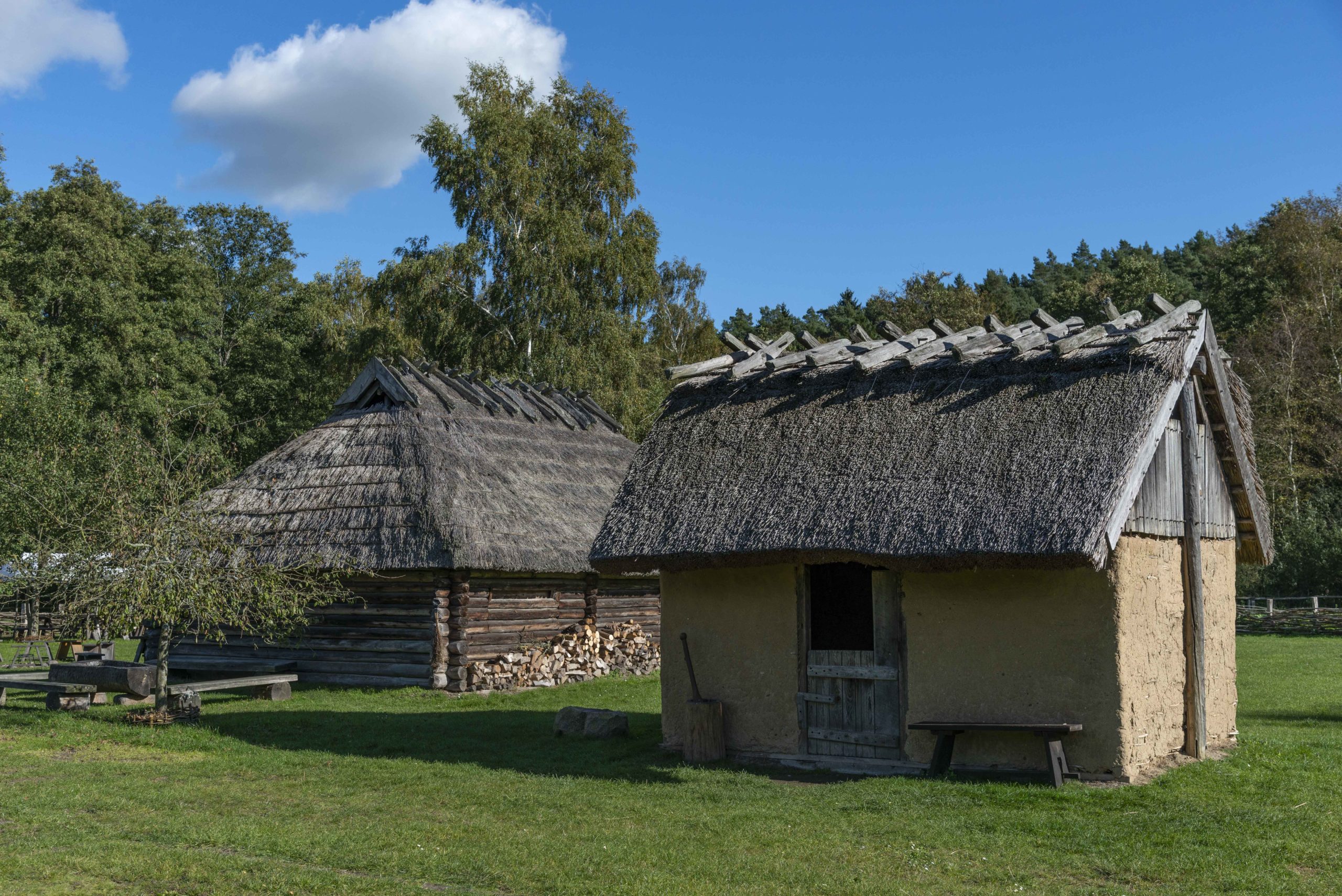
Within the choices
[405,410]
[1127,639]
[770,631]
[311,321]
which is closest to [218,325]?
[311,321]

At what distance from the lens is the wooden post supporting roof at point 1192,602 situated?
1095 cm

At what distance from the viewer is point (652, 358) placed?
1342 inches

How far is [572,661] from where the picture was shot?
19578mm

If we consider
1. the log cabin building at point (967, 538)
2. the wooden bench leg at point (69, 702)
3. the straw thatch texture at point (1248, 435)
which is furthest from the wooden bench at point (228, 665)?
the straw thatch texture at point (1248, 435)

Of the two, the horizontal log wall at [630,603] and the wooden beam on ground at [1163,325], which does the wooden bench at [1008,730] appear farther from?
the horizontal log wall at [630,603]

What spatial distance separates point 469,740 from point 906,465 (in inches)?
243

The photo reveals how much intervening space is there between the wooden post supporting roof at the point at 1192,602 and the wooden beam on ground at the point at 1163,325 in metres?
Result: 0.58

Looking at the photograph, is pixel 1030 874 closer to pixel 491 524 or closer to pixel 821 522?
pixel 821 522

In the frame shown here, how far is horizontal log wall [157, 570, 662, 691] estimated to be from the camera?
58.1ft

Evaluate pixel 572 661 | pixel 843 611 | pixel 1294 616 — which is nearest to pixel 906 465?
pixel 843 611

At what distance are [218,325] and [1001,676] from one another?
37437mm

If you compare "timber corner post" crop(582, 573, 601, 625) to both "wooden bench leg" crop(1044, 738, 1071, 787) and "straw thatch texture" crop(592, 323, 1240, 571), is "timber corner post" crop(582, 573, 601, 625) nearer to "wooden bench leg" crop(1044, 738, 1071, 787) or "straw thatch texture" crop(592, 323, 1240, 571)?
"straw thatch texture" crop(592, 323, 1240, 571)

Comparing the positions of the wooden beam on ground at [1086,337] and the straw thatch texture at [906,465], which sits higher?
the wooden beam on ground at [1086,337]

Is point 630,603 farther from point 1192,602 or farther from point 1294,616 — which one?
point 1294,616
